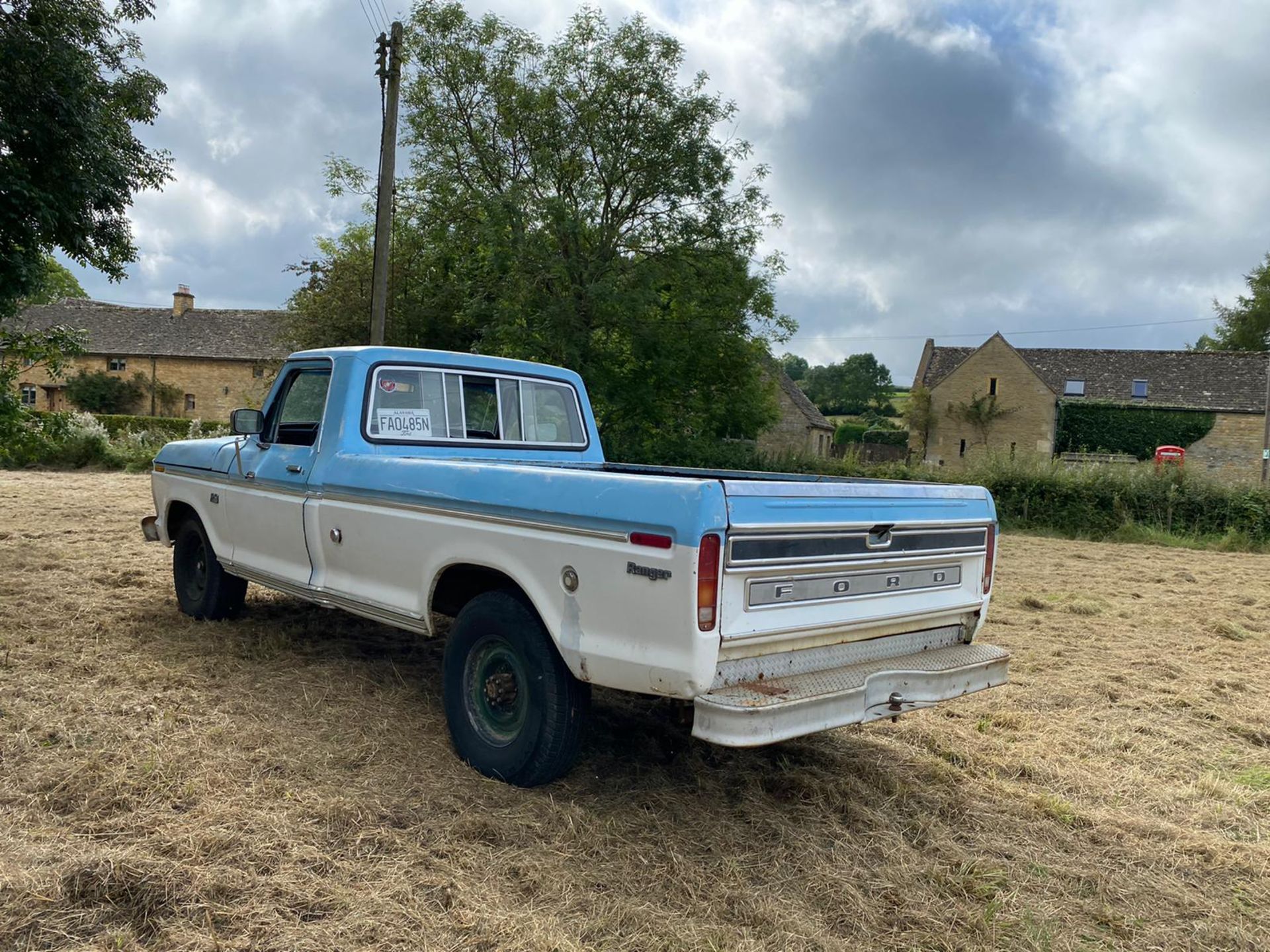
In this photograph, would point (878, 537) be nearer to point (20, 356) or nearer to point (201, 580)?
point (201, 580)

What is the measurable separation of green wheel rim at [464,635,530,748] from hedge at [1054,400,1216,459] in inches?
1707

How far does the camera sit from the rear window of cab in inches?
197

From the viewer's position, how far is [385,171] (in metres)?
14.6

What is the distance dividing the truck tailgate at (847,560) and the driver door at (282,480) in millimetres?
2691

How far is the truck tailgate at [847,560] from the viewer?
3.19 m

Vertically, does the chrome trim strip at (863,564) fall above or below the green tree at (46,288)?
below

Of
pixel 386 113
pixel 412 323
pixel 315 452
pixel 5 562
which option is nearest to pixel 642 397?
pixel 412 323

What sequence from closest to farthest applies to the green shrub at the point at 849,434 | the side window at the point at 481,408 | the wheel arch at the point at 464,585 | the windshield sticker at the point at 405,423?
the wheel arch at the point at 464,585 < the windshield sticker at the point at 405,423 < the side window at the point at 481,408 < the green shrub at the point at 849,434

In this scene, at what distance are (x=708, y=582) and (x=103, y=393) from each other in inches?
1957

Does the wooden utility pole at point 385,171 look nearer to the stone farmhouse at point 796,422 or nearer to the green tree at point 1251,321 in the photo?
the stone farmhouse at point 796,422

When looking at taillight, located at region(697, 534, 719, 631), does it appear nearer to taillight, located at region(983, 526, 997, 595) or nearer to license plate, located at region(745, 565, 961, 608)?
license plate, located at region(745, 565, 961, 608)

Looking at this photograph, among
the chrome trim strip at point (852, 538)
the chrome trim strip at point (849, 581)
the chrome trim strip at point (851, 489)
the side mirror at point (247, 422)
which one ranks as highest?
the side mirror at point (247, 422)

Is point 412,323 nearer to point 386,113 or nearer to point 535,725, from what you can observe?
point 386,113

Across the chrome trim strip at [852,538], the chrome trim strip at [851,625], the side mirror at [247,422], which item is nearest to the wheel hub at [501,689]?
the chrome trim strip at [851,625]
